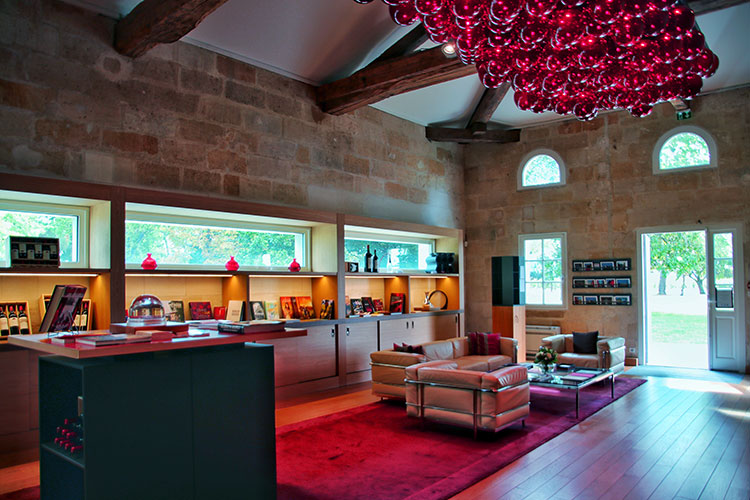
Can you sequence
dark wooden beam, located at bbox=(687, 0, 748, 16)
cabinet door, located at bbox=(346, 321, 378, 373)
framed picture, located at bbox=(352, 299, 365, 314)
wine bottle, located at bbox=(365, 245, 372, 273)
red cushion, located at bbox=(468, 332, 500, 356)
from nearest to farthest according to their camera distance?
dark wooden beam, located at bbox=(687, 0, 748, 16)
cabinet door, located at bbox=(346, 321, 378, 373)
red cushion, located at bbox=(468, 332, 500, 356)
framed picture, located at bbox=(352, 299, 365, 314)
wine bottle, located at bbox=(365, 245, 372, 273)

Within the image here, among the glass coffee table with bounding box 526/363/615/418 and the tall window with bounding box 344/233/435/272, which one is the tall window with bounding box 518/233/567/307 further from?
the glass coffee table with bounding box 526/363/615/418

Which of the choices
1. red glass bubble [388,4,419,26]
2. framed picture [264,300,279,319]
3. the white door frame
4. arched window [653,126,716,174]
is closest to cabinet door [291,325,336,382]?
framed picture [264,300,279,319]

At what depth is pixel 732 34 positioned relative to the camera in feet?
22.6

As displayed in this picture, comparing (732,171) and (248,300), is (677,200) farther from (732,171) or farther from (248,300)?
(248,300)

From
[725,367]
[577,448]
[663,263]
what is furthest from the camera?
[663,263]

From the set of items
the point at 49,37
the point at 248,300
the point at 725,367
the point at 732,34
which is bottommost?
the point at 725,367

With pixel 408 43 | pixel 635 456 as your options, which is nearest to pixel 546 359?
pixel 635 456

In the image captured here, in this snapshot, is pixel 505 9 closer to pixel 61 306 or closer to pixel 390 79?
pixel 61 306

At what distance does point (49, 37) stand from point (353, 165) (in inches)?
172

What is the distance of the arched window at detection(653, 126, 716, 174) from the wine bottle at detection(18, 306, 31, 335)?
30.3 ft

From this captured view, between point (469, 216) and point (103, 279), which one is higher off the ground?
point (469, 216)

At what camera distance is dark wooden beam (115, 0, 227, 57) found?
488 cm

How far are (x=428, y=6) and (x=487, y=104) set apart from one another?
5.84m

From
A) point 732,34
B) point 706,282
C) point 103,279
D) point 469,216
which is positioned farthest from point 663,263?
point 103,279
